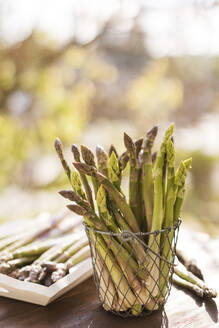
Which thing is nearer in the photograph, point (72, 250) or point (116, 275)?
point (116, 275)

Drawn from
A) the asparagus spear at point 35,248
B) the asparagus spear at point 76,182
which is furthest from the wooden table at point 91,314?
the asparagus spear at point 76,182

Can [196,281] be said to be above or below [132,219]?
below

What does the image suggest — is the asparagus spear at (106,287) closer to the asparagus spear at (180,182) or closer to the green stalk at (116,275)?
the green stalk at (116,275)

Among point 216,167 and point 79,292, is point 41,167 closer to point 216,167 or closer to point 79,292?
point 216,167

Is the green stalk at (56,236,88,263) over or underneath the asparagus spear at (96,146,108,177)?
underneath

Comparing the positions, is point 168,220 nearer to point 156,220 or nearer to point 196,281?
point 156,220

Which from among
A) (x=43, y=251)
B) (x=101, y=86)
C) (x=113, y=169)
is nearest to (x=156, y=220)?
(x=113, y=169)

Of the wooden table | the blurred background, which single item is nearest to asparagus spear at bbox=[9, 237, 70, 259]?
the wooden table

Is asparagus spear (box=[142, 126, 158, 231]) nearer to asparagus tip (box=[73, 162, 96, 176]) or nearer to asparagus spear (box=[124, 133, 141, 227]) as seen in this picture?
asparagus spear (box=[124, 133, 141, 227])
